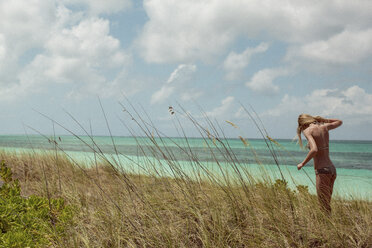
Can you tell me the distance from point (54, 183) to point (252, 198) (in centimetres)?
356

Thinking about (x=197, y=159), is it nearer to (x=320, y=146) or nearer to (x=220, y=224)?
(x=220, y=224)

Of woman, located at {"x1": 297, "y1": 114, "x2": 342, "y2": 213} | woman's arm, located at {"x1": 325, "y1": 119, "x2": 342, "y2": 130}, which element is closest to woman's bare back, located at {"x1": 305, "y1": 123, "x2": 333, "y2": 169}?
woman, located at {"x1": 297, "y1": 114, "x2": 342, "y2": 213}

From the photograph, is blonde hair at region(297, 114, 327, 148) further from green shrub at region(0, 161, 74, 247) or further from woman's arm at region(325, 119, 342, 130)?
green shrub at region(0, 161, 74, 247)

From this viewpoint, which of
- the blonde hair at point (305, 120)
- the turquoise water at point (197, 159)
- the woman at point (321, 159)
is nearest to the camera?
the turquoise water at point (197, 159)

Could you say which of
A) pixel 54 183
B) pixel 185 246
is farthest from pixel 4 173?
pixel 185 246

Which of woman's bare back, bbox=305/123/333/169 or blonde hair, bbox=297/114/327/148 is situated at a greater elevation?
blonde hair, bbox=297/114/327/148

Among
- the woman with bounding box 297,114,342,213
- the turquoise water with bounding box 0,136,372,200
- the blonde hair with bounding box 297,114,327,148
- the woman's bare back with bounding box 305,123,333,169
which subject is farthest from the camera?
the blonde hair with bounding box 297,114,327,148

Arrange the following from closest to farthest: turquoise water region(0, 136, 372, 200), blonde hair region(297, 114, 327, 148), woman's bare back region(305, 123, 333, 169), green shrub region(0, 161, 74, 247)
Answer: green shrub region(0, 161, 74, 247), turquoise water region(0, 136, 372, 200), woman's bare back region(305, 123, 333, 169), blonde hair region(297, 114, 327, 148)

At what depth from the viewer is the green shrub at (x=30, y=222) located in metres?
2.48

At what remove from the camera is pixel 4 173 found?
14.2 ft

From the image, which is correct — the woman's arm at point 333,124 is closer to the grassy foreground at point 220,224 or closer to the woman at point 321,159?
the woman at point 321,159

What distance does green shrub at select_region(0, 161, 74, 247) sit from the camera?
2477 millimetres

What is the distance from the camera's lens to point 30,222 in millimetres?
2883

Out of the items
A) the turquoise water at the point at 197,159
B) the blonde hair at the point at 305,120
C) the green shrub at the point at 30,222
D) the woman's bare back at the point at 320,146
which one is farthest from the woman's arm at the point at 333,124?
the green shrub at the point at 30,222
